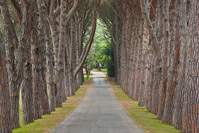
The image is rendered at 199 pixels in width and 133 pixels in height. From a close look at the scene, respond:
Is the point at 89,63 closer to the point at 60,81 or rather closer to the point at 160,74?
the point at 60,81

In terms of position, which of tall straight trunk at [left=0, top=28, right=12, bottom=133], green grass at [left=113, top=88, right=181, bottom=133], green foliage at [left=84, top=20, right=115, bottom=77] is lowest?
green grass at [left=113, top=88, right=181, bottom=133]

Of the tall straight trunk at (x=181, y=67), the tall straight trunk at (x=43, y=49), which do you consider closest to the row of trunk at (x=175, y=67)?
the tall straight trunk at (x=181, y=67)

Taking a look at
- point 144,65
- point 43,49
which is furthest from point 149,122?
point 144,65

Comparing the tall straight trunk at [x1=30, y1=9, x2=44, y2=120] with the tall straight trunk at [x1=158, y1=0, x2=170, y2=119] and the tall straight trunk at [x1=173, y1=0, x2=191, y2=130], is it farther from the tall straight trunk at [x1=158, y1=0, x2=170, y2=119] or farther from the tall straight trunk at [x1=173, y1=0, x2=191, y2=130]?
the tall straight trunk at [x1=173, y1=0, x2=191, y2=130]

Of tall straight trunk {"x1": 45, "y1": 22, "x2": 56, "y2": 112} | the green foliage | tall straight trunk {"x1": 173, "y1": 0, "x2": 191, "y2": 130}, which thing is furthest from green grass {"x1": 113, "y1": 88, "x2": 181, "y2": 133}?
the green foliage

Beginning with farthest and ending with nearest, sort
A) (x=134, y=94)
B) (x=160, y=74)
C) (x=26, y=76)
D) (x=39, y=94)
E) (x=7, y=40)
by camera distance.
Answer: (x=134, y=94) < (x=160, y=74) < (x=39, y=94) < (x=26, y=76) < (x=7, y=40)

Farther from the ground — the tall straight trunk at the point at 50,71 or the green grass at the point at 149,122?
the tall straight trunk at the point at 50,71

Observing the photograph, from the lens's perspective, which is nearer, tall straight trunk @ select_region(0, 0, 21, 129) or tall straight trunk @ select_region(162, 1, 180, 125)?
tall straight trunk @ select_region(0, 0, 21, 129)

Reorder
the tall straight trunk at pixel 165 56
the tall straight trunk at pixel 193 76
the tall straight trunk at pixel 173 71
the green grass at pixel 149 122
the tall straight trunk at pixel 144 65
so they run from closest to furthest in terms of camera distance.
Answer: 1. the tall straight trunk at pixel 193 76
2. the green grass at pixel 149 122
3. the tall straight trunk at pixel 173 71
4. the tall straight trunk at pixel 165 56
5. the tall straight trunk at pixel 144 65

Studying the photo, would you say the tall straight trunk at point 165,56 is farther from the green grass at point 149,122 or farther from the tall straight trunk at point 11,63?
the tall straight trunk at point 11,63

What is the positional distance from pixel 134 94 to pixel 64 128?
18681 millimetres

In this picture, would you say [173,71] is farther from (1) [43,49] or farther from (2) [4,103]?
(2) [4,103]

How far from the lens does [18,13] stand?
52.5 ft

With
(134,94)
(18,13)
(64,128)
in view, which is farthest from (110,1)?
(64,128)
